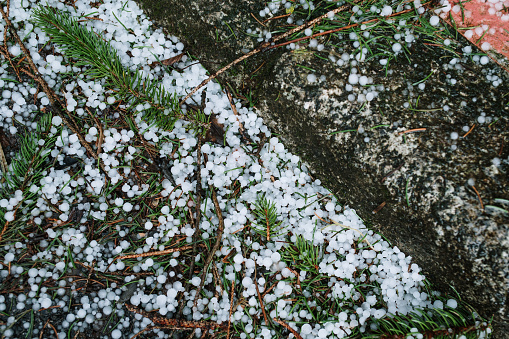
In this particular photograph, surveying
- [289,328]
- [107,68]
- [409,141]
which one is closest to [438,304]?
[289,328]

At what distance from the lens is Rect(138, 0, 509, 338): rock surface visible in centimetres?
197

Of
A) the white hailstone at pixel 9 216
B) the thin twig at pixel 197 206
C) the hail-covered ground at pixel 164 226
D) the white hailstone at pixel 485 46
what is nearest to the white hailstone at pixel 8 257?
the hail-covered ground at pixel 164 226

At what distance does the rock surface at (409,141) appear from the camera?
197cm

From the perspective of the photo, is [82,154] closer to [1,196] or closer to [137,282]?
[1,196]

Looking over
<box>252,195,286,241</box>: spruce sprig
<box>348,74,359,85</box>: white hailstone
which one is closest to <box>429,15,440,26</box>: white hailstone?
<box>348,74,359,85</box>: white hailstone

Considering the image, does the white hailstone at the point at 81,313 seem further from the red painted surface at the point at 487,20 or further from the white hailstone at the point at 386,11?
the red painted surface at the point at 487,20

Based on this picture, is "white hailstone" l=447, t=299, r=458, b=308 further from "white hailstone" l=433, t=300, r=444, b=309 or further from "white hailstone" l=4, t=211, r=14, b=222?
"white hailstone" l=4, t=211, r=14, b=222

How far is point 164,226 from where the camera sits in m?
2.36

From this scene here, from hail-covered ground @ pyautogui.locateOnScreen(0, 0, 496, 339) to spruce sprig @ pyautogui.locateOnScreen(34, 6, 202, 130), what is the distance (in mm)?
125

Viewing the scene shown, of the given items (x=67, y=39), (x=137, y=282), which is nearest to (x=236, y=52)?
(x=67, y=39)

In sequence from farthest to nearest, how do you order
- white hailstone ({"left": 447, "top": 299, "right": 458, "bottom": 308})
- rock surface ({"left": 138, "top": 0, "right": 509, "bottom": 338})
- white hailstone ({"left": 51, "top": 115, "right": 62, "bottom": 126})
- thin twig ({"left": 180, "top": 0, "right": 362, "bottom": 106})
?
white hailstone ({"left": 51, "top": 115, "right": 62, "bottom": 126}) < thin twig ({"left": 180, "top": 0, "right": 362, "bottom": 106}) < white hailstone ({"left": 447, "top": 299, "right": 458, "bottom": 308}) < rock surface ({"left": 138, "top": 0, "right": 509, "bottom": 338})

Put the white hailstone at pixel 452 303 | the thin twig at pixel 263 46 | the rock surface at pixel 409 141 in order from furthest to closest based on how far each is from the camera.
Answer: the thin twig at pixel 263 46 → the white hailstone at pixel 452 303 → the rock surface at pixel 409 141

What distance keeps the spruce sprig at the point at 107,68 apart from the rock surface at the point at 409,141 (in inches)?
22.3

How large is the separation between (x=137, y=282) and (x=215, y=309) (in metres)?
0.59
